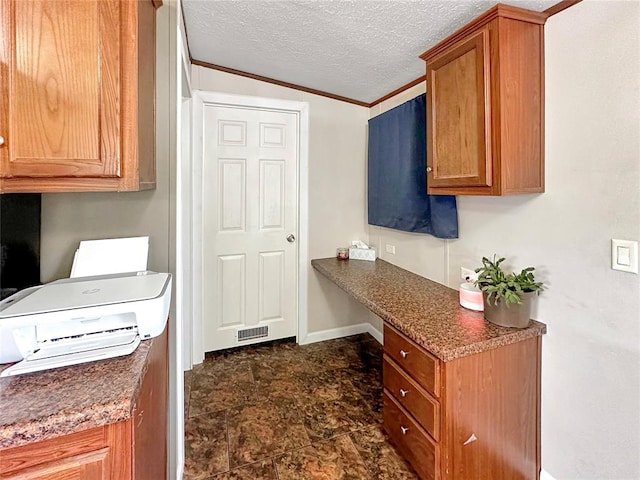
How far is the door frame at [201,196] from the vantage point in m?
2.48

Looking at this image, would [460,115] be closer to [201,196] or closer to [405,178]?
[405,178]

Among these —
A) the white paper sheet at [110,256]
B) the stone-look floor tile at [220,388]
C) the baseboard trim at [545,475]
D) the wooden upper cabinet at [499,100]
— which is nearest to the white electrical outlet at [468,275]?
the wooden upper cabinet at [499,100]

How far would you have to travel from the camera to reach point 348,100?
2.94 metres

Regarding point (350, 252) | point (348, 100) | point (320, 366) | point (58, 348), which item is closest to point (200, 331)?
point (320, 366)

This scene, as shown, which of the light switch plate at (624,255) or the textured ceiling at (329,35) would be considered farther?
the textured ceiling at (329,35)

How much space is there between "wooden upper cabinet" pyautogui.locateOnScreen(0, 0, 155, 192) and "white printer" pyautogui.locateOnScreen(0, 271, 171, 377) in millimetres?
325

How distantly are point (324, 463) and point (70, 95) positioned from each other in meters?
1.87

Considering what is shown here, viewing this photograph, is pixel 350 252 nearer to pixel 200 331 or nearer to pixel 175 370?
pixel 200 331

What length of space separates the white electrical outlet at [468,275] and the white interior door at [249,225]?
145cm

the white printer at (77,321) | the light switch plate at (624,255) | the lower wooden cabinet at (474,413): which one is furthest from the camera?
the lower wooden cabinet at (474,413)

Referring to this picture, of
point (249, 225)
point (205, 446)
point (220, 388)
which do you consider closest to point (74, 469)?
point (205, 446)

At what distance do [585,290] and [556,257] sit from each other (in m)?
0.18

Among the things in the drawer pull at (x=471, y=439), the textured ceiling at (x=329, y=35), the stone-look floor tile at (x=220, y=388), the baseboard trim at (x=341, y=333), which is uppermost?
the textured ceiling at (x=329, y=35)

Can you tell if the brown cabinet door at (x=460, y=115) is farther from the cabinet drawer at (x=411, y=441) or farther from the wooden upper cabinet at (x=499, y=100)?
the cabinet drawer at (x=411, y=441)
